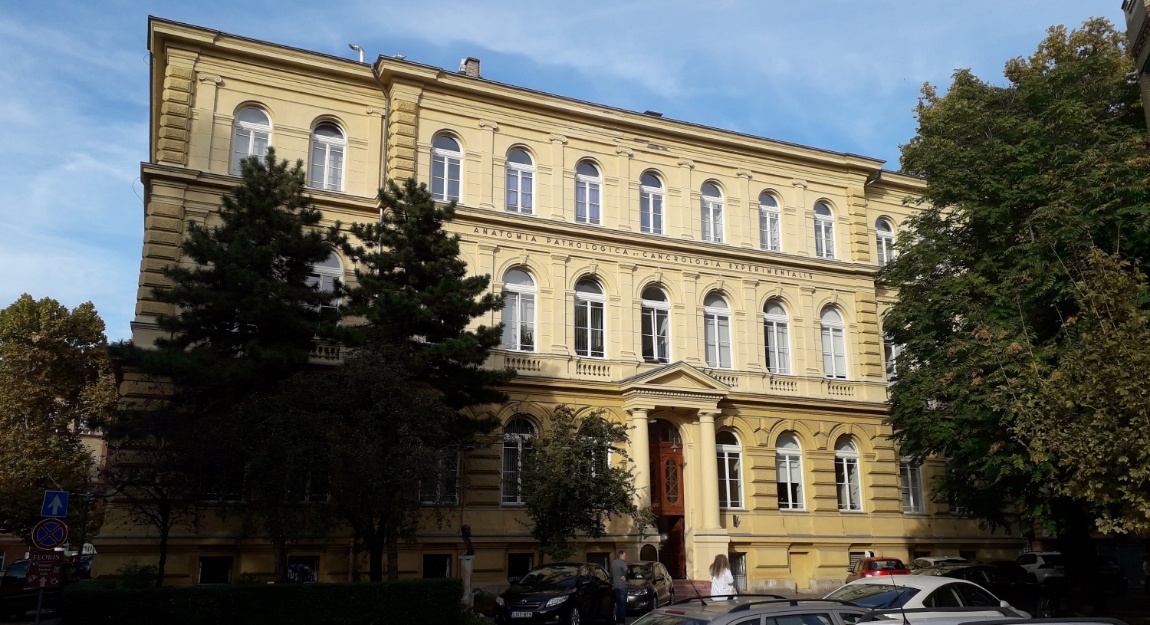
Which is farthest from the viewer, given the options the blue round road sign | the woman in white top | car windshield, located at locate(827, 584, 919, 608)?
the woman in white top

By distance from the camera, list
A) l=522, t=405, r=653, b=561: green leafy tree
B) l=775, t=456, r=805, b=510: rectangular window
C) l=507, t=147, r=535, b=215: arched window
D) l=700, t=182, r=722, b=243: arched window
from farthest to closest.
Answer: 1. l=700, t=182, r=722, b=243: arched window
2. l=775, t=456, r=805, b=510: rectangular window
3. l=507, t=147, r=535, b=215: arched window
4. l=522, t=405, r=653, b=561: green leafy tree

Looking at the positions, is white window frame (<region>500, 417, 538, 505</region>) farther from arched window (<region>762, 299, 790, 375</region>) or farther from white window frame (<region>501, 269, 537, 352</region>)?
arched window (<region>762, 299, 790, 375</region>)

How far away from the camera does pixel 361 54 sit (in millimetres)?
30891

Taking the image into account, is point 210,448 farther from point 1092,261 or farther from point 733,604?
point 1092,261

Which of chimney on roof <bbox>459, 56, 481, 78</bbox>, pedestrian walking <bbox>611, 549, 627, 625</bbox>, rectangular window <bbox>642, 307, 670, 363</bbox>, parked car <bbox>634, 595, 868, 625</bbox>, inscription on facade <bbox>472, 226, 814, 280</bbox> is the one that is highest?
chimney on roof <bbox>459, 56, 481, 78</bbox>

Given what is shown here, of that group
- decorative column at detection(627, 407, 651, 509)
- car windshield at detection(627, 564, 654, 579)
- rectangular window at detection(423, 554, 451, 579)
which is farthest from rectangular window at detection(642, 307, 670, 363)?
rectangular window at detection(423, 554, 451, 579)

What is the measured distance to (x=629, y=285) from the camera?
31.8 m

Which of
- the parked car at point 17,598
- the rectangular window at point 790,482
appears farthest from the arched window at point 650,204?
the parked car at point 17,598

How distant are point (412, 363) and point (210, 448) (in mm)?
4960

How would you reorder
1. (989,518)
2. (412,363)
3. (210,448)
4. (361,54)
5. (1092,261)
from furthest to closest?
(361,54) < (989,518) < (412,363) < (210,448) < (1092,261)

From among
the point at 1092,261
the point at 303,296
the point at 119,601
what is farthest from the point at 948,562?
the point at 119,601

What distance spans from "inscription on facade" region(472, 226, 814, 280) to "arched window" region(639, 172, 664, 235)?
1.18 metres

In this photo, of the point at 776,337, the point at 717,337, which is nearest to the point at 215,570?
the point at 717,337

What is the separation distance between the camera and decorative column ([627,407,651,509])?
2845 cm
